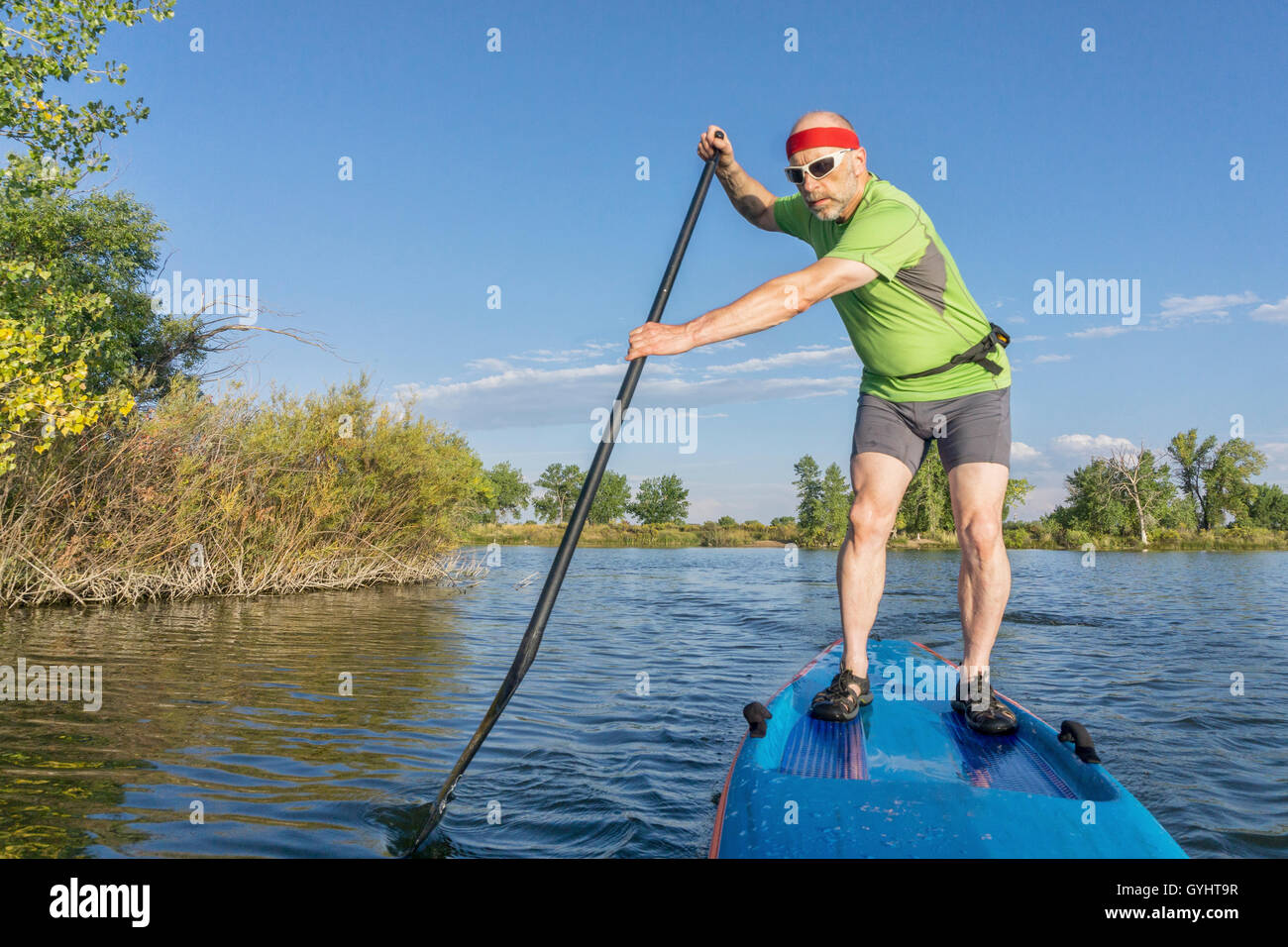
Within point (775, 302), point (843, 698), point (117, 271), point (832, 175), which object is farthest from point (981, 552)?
point (117, 271)

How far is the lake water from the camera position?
11.8 feet

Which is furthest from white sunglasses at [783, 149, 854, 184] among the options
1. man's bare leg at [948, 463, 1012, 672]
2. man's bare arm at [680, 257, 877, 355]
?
man's bare leg at [948, 463, 1012, 672]

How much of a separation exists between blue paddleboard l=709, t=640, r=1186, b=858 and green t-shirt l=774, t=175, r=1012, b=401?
1587 mm

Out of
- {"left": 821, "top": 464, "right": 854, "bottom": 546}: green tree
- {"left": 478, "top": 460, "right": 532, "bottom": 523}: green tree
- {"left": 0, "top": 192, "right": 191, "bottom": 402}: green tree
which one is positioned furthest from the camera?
{"left": 478, "top": 460, "right": 532, "bottom": 523}: green tree

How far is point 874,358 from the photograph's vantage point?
153 inches

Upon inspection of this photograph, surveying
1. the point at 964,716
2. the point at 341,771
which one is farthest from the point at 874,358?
the point at 341,771

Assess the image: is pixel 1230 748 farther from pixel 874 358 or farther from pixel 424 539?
pixel 424 539

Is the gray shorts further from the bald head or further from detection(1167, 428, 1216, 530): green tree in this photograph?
detection(1167, 428, 1216, 530): green tree

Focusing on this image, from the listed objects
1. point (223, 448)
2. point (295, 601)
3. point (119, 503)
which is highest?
point (223, 448)

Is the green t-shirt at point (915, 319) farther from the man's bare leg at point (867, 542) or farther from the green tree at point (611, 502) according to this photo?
the green tree at point (611, 502)

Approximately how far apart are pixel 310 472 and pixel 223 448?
88.8 inches

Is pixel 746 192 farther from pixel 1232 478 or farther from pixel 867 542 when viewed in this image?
pixel 1232 478
